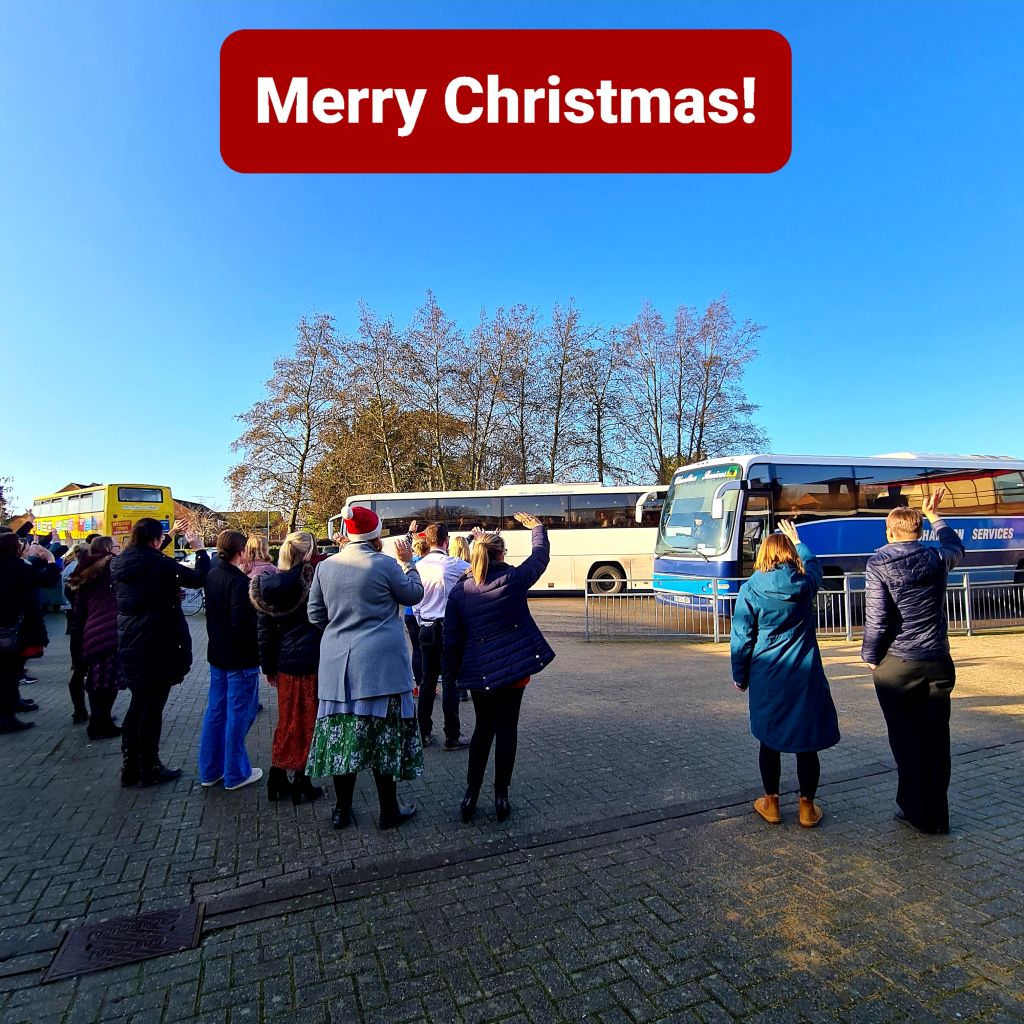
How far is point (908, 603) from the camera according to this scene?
3.88 m

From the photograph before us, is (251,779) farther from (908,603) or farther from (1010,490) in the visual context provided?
(1010,490)

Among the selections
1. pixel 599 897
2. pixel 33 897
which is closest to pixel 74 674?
pixel 33 897

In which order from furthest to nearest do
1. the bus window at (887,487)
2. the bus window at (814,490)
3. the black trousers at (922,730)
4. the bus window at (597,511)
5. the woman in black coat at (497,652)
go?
the bus window at (597,511), the bus window at (887,487), the bus window at (814,490), the woman in black coat at (497,652), the black trousers at (922,730)

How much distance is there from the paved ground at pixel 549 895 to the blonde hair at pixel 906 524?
182cm

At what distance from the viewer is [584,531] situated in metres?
20.8

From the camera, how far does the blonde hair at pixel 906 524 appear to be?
13.0 feet

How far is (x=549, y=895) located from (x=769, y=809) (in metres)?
1.65

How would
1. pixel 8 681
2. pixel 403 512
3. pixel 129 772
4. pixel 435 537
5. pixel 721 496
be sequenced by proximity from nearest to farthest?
pixel 129 772, pixel 435 537, pixel 8 681, pixel 721 496, pixel 403 512

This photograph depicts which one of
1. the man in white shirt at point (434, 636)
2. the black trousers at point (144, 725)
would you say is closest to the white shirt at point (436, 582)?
the man in white shirt at point (434, 636)

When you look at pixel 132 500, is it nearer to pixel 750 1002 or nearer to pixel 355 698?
pixel 355 698

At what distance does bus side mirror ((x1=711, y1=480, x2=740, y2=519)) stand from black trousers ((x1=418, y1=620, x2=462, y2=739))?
9.32 meters

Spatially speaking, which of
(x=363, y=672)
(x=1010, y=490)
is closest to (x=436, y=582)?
(x=363, y=672)

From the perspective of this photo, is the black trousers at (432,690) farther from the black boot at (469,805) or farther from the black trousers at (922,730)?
the black trousers at (922,730)

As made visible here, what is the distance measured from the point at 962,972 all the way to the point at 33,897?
444 centimetres
